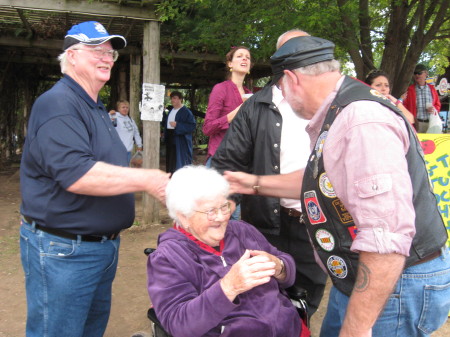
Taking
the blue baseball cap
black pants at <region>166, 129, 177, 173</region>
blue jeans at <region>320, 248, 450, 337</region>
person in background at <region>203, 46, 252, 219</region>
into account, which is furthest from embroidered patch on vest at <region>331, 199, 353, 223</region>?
black pants at <region>166, 129, 177, 173</region>

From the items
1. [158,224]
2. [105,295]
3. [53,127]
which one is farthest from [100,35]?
[158,224]

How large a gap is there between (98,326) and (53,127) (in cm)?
121

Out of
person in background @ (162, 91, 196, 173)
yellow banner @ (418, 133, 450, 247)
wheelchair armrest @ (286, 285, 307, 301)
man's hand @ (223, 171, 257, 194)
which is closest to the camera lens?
wheelchair armrest @ (286, 285, 307, 301)

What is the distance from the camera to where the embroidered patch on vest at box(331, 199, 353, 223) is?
56.8 inches

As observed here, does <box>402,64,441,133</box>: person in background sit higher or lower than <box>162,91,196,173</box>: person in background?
higher

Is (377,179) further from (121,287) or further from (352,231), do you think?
(121,287)

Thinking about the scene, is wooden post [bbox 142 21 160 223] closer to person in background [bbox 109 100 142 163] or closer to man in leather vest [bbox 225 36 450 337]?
person in background [bbox 109 100 142 163]

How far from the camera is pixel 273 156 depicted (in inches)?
105

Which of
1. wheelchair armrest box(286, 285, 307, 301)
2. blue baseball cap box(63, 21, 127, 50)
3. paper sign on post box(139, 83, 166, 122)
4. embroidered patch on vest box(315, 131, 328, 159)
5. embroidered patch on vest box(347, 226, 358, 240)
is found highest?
blue baseball cap box(63, 21, 127, 50)

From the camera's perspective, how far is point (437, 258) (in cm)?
151

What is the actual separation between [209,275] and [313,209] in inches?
27.7

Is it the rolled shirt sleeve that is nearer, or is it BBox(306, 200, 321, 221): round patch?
the rolled shirt sleeve

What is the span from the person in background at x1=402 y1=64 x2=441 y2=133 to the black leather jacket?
4681 mm

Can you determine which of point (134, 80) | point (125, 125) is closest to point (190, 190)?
point (125, 125)
